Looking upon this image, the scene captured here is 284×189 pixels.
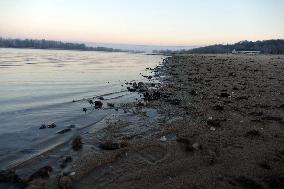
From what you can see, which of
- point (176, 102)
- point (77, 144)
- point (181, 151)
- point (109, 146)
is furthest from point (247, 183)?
point (176, 102)

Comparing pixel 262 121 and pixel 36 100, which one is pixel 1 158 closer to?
pixel 262 121

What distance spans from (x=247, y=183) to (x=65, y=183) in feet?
11.0

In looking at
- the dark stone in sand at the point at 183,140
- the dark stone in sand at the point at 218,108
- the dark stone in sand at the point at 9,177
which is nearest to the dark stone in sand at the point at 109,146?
the dark stone in sand at the point at 183,140

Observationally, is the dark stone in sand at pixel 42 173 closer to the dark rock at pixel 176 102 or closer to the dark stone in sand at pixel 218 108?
the dark stone in sand at pixel 218 108

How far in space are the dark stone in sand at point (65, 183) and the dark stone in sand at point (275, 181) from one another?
3.61 meters

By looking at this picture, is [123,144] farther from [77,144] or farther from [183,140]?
[183,140]

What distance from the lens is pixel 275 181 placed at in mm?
6176

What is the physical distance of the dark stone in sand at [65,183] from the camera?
20.4 feet

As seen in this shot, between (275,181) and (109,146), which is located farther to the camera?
(109,146)

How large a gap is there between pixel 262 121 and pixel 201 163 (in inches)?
167

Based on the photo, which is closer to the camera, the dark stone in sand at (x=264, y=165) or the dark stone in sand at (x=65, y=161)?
the dark stone in sand at (x=264, y=165)

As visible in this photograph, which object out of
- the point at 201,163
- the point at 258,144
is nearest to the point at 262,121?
the point at 258,144

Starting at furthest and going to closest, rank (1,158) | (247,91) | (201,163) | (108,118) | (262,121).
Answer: (247,91)
(108,118)
(262,121)
(1,158)
(201,163)

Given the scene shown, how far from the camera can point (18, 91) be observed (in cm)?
2002
